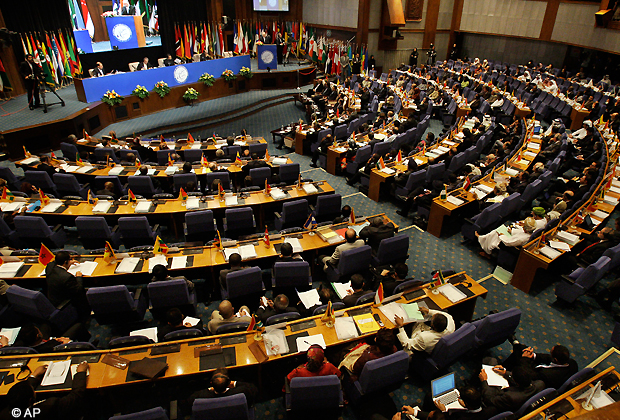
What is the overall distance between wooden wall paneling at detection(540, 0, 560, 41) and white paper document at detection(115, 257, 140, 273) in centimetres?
2650

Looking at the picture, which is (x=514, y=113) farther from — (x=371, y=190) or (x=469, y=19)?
(x=469, y=19)

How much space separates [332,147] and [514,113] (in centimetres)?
896

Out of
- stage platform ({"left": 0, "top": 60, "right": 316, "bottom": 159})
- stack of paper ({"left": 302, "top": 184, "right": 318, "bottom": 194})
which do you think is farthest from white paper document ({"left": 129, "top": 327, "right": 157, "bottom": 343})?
stage platform ({"left": 0, "top": 60, "right": 316, "bottom": 159})

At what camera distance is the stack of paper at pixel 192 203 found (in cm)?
773

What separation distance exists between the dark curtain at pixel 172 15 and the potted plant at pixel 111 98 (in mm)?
6520

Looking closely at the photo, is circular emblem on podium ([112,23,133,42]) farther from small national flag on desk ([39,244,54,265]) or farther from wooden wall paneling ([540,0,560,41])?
wooden wall paneling ([540,0,560,41])

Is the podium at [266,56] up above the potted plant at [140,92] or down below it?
above

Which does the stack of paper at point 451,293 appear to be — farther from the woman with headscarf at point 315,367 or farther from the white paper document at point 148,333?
the white paper document at point 148,333

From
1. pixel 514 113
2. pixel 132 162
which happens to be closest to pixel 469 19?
pixel 514 113

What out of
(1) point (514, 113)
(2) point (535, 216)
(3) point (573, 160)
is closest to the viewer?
(2) point (535, 216)

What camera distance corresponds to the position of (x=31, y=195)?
801cm

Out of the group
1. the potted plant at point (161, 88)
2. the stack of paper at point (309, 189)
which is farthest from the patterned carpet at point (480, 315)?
the potted plant at point (161, 88)

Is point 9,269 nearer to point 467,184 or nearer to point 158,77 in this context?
point 467,184

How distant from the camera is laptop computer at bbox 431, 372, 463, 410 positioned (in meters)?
4.11
